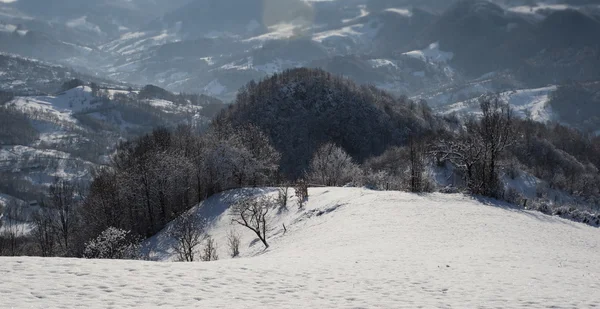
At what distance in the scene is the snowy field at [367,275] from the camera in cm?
1800

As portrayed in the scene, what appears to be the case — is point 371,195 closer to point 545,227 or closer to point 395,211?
point 395,211

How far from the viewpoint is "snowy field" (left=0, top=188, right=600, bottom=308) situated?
18.0 metres

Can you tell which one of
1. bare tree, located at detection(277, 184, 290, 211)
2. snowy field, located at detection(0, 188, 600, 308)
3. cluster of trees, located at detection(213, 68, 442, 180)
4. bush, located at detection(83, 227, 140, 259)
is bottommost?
bush, located at detection(83, 227, 140, 259)

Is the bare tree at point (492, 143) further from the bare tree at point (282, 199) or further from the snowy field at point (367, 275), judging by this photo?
the bare tree at point (282, 199)

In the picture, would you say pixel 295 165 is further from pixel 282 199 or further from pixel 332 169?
pixel 282 199

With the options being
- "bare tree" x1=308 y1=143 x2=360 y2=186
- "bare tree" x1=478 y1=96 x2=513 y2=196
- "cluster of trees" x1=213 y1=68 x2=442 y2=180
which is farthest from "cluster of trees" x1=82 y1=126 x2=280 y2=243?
"cluster of trees" x1=213 y1=68 x2=442 y2=180

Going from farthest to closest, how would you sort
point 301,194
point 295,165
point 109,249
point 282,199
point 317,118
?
1. point 317,118
2. point 295,165
3. point 282,199
4. point 301,194
5. point 109,249

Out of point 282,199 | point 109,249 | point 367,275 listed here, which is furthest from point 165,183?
point 367,275

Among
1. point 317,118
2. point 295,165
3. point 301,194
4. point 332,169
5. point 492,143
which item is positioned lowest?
point 301,194

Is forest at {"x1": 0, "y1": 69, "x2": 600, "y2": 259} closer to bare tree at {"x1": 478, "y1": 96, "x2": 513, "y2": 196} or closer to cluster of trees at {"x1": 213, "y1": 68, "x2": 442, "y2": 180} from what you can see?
bare tree at {"x1": 478, "y1": 96, "x2": 513, "y2": 196}

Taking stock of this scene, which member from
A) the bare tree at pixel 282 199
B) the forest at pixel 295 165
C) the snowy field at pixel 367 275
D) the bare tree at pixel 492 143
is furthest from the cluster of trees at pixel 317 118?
the snowy field at pixel 367 275

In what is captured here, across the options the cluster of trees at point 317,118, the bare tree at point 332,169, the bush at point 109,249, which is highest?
the cluster of trees at point 317,118

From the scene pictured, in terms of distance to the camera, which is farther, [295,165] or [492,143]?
[295,165]

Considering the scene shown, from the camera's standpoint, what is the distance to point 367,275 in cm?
2308
